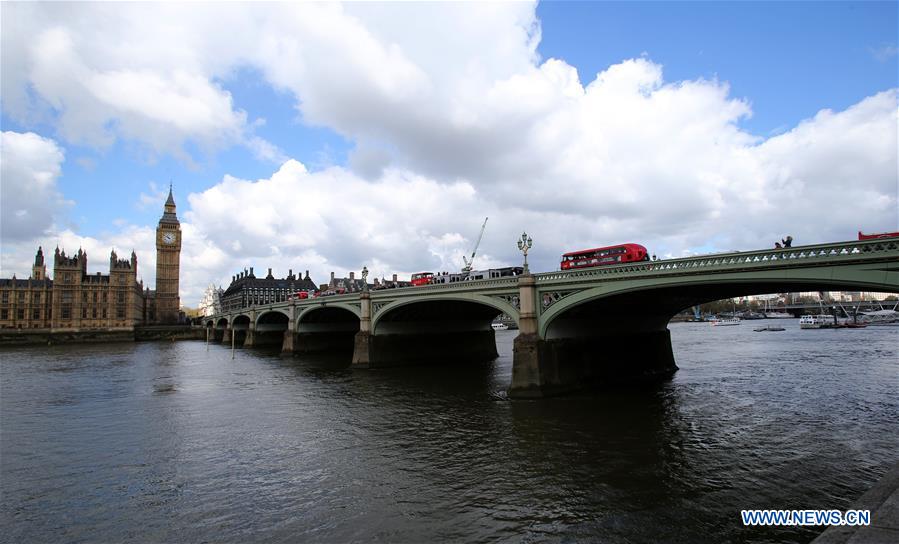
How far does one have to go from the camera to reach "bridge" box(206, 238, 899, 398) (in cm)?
1766

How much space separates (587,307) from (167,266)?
161m

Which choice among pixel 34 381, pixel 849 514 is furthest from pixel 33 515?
pixel 34 381

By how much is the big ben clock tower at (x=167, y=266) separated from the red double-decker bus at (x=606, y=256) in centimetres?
14557

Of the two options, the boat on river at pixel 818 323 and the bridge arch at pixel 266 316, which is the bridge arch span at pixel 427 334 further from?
the boat on river at pixel 818 323

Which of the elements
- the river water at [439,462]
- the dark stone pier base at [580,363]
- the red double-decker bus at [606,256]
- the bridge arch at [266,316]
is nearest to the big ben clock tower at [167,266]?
the bridge arch at [266,316]

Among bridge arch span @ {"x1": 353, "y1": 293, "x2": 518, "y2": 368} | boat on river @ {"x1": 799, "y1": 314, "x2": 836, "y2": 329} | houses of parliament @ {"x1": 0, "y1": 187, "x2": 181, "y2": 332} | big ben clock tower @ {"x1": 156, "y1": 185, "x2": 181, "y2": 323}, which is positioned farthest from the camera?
big ben clock tower @ {"x1": 156, "y1": 185, "x2": 181, "y2": 323}

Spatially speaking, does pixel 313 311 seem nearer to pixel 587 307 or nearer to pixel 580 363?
pixel 580 363

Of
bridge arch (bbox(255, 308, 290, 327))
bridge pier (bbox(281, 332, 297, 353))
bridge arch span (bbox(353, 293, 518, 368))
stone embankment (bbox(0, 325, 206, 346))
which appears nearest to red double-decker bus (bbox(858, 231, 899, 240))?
bridge arch span (bbox(353, 293, 518, 368))

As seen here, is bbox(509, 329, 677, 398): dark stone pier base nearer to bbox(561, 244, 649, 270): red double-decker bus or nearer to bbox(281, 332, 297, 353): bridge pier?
bbox(561, 244, 649, 270): red double-decker bus

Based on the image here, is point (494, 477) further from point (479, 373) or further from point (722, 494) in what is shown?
point (479, 373)

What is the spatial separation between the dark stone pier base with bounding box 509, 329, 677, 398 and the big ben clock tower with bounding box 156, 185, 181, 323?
5820 inches

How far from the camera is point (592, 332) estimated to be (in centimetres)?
2897

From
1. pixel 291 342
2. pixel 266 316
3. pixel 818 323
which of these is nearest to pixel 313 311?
pixel 291 342

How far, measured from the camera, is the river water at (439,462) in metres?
11.1
